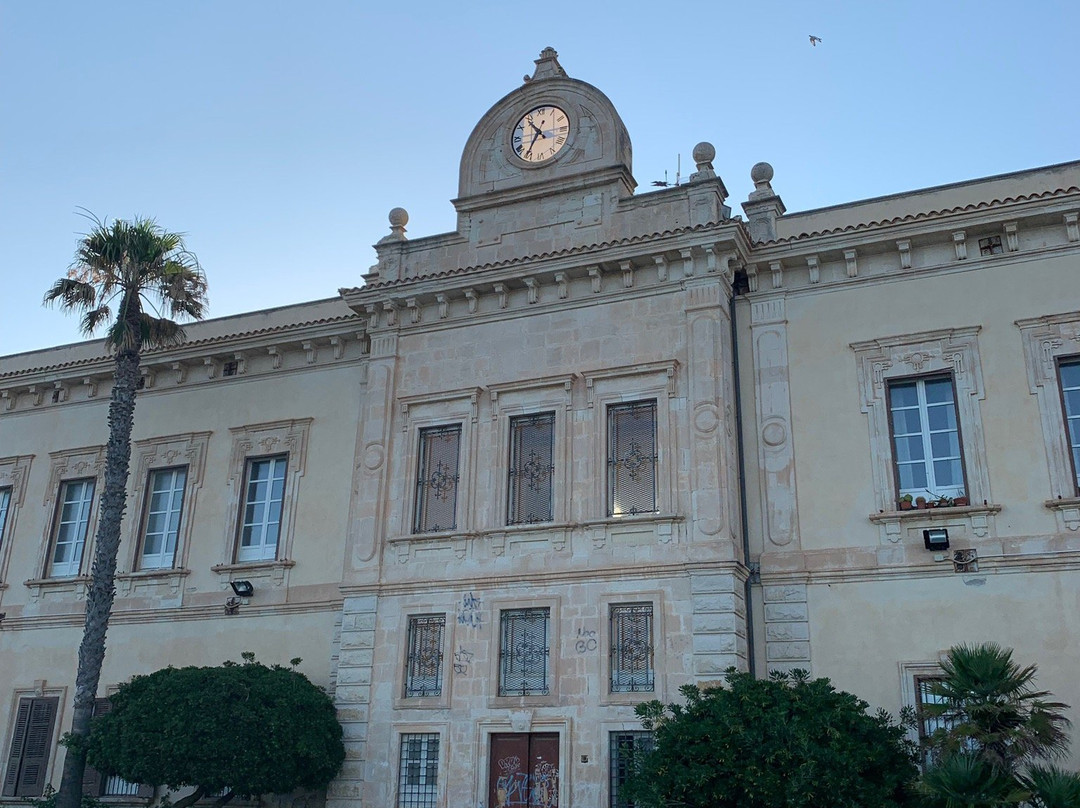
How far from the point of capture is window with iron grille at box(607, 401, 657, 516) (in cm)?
1630

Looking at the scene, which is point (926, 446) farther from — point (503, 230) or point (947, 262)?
point (503, 230)

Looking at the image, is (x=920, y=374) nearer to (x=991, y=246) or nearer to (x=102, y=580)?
(x=991, y=246)

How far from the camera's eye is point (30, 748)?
19453 mm

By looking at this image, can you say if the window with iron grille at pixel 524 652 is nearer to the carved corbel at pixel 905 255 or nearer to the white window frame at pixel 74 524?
the carved corbel at pixel 905 255

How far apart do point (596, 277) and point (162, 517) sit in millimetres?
9067

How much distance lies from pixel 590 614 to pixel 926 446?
16.7ft

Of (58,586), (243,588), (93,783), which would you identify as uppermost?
(58,586)

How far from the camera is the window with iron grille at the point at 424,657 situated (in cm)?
1653

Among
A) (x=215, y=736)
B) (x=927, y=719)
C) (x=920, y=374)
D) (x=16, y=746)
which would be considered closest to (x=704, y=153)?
(x=920, y=374)

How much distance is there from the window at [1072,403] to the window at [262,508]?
1214cm

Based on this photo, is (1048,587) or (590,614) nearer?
Result: (1048,587)

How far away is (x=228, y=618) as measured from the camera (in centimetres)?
1894

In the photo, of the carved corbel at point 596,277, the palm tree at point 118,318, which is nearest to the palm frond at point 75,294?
the palm tree at point 118,318

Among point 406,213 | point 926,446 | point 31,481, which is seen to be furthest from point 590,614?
point 31,481
